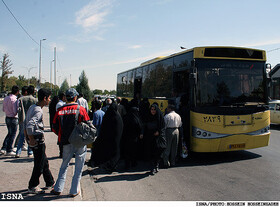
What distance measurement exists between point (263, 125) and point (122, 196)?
5121mm

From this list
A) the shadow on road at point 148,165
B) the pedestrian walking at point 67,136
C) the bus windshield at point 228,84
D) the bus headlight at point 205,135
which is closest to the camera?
the pedestrian walking at point 67,136

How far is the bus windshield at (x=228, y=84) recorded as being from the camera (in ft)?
24.0

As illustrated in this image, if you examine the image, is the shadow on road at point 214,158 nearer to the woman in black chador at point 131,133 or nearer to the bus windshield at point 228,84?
the woman in black chador at point 131,133

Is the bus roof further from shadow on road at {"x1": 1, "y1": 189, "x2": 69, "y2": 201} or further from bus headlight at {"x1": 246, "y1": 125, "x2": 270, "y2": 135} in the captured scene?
shadow on road at {"x1": 1, "y1": 189, "x2": 69, "y2": 201}

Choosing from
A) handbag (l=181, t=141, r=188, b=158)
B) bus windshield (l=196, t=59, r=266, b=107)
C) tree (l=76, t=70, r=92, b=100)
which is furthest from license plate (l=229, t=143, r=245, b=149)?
tree (l=76, t=70, r=92, b=100)

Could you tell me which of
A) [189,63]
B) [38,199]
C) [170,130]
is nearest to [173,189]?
[170,130]

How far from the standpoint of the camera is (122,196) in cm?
482

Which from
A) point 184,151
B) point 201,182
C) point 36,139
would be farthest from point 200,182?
point 36,139

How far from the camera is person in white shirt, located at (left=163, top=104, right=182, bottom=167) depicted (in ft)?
22.6

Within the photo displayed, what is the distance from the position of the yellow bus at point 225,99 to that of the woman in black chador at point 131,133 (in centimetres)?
174

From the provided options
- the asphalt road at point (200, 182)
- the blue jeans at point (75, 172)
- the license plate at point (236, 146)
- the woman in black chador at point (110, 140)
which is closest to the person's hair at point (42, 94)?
the blue jeans at point (75, 172)

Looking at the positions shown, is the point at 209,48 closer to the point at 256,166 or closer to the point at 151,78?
the point at 256,166

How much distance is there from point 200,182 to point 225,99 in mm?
2740

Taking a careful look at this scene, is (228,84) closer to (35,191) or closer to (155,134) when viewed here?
(155,134)
